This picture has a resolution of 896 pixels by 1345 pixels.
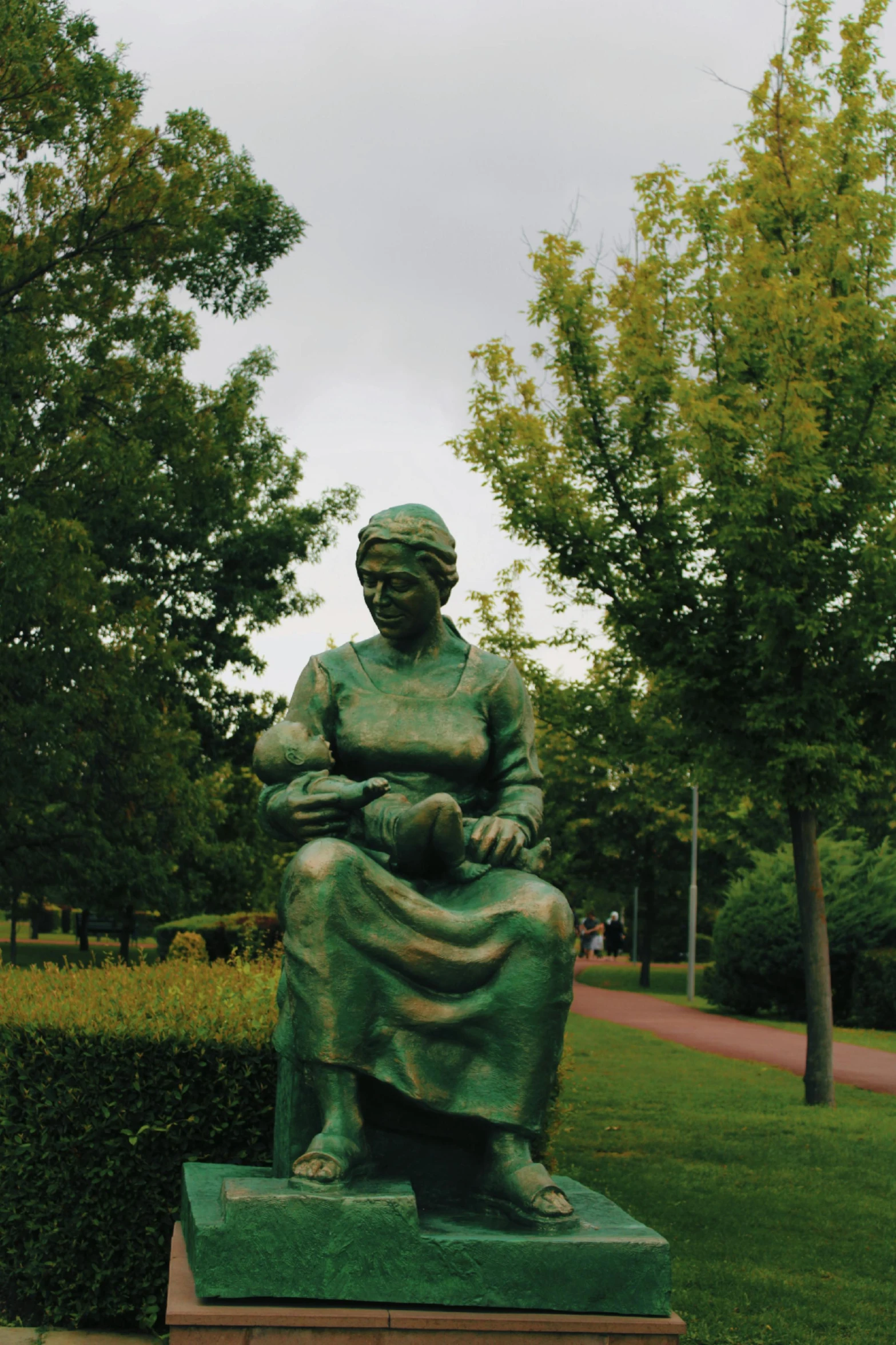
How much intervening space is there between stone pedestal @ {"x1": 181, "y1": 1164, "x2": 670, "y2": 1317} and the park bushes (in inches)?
690

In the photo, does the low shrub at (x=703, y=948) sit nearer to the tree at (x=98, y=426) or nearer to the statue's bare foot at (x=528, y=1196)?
the tree at (x=98, y=426)

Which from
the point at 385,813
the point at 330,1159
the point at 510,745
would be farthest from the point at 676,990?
the point at 330,1159

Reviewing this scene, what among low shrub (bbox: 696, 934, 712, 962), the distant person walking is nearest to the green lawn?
the distant person walking

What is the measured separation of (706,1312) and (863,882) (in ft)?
53.9

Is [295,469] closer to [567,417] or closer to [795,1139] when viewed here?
[567,417]

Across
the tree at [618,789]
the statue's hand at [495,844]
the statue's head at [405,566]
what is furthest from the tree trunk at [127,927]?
the statue's hand at [495,844]

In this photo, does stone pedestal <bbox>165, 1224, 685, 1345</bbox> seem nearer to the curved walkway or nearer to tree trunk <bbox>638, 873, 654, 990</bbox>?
the curved walkway

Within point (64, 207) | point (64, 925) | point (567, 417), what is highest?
point (64, 207)

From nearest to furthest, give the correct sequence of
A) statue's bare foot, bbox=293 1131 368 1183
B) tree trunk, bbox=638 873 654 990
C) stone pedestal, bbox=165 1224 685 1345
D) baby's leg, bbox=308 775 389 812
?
stone pedestal, bbox=165 1224 685 1345 → statue's bare foot, bbox=293 1131 368 1183 → baby's leg, bbox=308 775 389 812 → tree trunk, bbox=638 873 654 990

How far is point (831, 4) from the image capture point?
11250 mm

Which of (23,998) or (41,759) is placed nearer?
(23,998)

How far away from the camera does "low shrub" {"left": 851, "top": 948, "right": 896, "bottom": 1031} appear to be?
19609 millimetres

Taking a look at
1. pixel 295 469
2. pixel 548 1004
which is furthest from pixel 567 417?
pixel 295 469

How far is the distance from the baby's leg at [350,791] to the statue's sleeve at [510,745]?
1.48 feet
